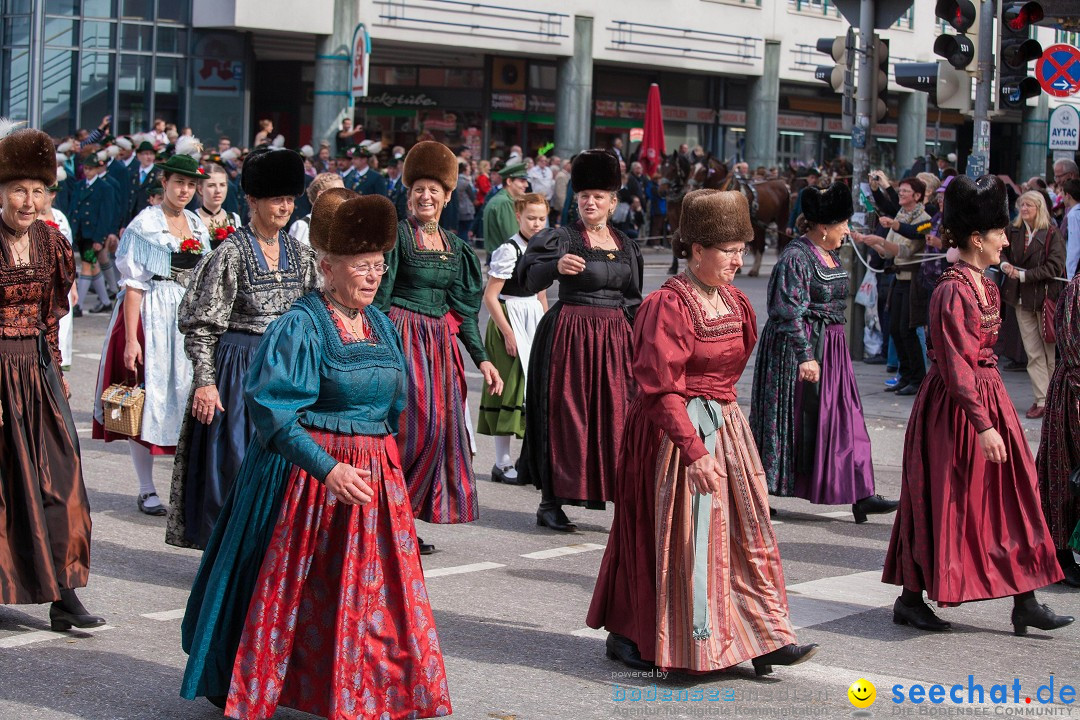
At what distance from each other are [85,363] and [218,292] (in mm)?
8285

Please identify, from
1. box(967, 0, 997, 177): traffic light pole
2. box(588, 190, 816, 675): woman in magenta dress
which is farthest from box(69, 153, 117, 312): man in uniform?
box(588, 190, 816, 675): woman in magenta dress

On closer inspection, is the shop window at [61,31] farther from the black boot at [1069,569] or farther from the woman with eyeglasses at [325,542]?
the woman with eyeglasses at [325,542]

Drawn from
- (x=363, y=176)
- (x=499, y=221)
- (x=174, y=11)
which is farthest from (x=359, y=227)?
(x=174, y=11)

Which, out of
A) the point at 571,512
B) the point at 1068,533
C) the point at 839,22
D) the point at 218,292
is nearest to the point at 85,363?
the point at 571,512

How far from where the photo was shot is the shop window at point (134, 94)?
32750 mm

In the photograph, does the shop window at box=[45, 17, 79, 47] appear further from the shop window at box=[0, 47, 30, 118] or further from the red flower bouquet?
the red flower bouquet

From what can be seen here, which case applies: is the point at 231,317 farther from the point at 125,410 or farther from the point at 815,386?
the point at 815,386

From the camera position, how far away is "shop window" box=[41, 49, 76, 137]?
3200 cm

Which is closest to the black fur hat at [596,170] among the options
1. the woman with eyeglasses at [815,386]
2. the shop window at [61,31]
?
the woman with eyeglasses at [815,386]

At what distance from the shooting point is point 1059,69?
14.8 m

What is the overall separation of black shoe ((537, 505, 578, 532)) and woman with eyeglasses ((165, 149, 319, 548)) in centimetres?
204

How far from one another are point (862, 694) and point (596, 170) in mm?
3431

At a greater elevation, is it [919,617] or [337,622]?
[337,622]

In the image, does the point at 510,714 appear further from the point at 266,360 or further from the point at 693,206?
the point at 693,206
